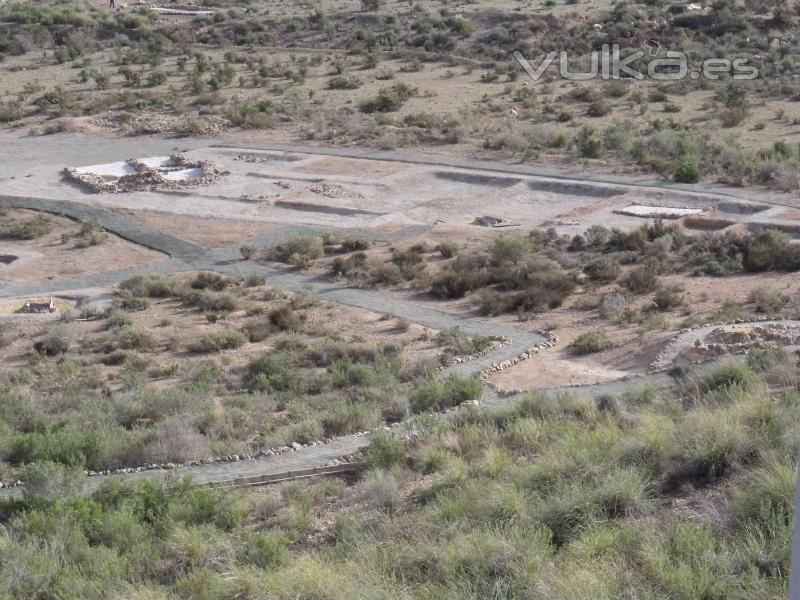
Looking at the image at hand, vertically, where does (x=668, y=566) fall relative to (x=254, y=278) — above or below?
above

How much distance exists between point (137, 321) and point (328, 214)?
984 cm

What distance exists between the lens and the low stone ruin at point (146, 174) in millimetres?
35562

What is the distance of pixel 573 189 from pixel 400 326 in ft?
41.8

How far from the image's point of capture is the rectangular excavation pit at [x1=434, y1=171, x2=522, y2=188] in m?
34.7

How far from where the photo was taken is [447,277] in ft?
83.3

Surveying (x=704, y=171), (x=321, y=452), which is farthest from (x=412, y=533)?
(x=704, y=171)

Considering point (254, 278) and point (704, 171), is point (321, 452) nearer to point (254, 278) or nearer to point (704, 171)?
point (254, 278)

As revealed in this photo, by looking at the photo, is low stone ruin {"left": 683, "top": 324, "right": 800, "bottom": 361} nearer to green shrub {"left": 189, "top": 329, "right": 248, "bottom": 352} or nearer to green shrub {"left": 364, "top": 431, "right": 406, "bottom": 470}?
green shrub {"left": 364, "top": 431, "right": 406, "bottom": 470}

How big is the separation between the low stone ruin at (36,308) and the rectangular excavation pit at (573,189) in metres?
15.2

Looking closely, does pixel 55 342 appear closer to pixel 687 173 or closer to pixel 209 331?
pixel 209 331

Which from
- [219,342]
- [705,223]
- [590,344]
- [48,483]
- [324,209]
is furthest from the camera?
[324,209]

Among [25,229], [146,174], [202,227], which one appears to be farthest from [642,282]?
[146,174]

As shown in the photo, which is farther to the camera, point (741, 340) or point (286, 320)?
point (286, 320)

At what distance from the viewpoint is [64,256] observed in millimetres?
28953
